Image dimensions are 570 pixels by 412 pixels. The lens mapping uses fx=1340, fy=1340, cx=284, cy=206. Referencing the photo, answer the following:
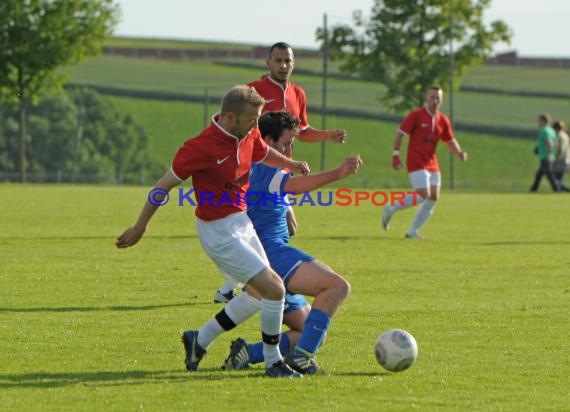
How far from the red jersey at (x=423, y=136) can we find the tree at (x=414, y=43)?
1000 inches

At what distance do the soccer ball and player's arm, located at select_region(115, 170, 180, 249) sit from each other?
1707 millimetres

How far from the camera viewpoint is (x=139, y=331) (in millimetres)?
10359

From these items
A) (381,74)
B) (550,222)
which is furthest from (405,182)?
(550,222)

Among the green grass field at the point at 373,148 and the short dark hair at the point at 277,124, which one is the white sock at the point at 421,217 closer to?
the short dark hair at the point at 277,124

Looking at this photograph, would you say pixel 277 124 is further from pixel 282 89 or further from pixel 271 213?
pixel 282 89

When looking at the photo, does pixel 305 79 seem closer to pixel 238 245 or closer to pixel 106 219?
pixel 106 219

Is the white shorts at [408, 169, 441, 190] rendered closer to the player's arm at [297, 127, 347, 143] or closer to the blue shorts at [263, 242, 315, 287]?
the player's arm at [297, 127, 347, 143]

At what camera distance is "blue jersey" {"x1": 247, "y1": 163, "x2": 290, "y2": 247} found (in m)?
8.95

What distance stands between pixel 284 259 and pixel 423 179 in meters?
11.8

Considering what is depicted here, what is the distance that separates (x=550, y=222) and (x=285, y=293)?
1623 centimetres

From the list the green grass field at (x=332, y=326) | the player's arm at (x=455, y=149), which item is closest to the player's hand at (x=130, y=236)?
the green grass field at (x=332, y=326)

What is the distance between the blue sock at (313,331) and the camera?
8562 mm

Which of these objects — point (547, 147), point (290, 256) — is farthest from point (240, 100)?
point (547, 147)

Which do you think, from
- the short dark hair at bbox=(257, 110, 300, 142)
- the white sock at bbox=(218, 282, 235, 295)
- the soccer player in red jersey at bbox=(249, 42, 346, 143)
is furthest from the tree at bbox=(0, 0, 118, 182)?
the short dark hair at bbox=(257, 110, 300, 142)
